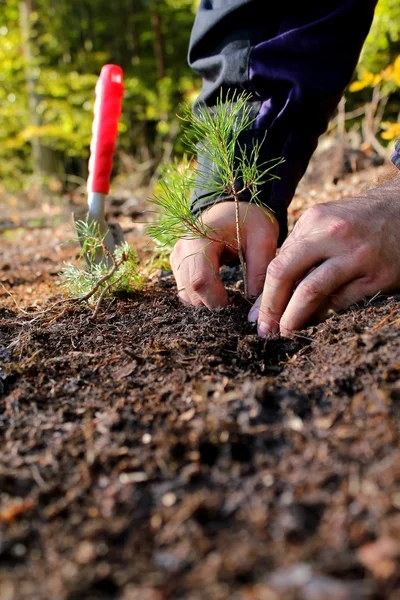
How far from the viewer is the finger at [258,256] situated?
156cm

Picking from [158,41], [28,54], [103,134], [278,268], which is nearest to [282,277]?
[278,268]

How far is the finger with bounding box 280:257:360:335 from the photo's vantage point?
1295mm

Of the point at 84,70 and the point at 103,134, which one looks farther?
the point at 84,70

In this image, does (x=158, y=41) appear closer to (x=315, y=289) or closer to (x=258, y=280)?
(x=258, y=280)

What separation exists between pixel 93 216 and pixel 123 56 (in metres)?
11.3

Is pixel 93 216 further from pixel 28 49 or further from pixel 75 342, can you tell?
pixel 28 49

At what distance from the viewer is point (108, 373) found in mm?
1183

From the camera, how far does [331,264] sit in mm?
1301

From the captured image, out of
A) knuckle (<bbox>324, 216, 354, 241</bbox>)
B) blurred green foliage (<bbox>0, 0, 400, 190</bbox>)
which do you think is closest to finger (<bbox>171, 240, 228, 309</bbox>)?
knuckle (<bbox>324, 216, 354, 241</bbox>)

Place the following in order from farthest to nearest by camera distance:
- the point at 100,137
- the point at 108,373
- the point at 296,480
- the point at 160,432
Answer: the point at 100,137
the point at 108,373
the point at 160,432
the point at 296,480

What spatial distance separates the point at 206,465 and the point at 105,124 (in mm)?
1565

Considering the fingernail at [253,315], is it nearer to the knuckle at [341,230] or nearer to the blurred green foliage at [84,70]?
the knuckle at [341,230]

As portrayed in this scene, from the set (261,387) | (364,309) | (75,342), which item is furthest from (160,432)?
(364,309)

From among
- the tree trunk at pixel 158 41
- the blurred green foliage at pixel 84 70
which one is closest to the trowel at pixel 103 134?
the blurred green foliage at pixel 84 70
